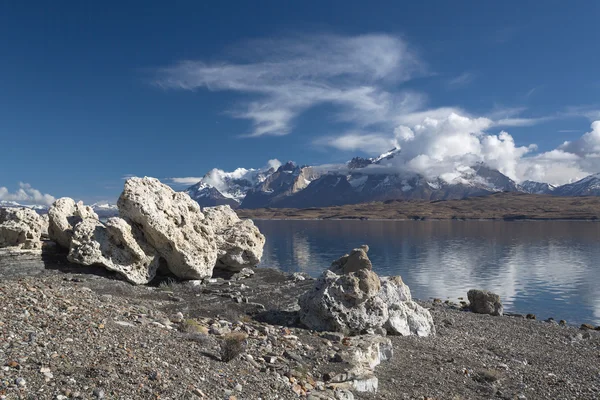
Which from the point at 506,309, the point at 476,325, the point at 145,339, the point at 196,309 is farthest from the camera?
the point at 506,309

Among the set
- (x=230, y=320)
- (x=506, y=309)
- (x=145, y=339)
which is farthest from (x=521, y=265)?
(x=145, y=339)

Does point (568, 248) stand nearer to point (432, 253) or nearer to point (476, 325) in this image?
point (432, 253)

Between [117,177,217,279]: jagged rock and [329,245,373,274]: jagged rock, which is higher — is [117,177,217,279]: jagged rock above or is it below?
above

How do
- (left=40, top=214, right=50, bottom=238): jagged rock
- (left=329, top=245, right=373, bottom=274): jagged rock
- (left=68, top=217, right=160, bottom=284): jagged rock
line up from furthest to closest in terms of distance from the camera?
(left=329, top=245, right=373, bottom=274): jagged rock, (left=40, top=214, right=50, bottom=238): jagged rock, (left=68, top=217, right=160, bottom=284): jagged rock

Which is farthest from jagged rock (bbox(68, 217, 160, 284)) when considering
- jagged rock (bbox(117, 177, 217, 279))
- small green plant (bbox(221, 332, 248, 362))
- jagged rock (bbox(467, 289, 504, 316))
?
jagged rock (bbox(467, 289, 504, 316))

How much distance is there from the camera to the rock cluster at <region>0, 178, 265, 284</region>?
74.9ft

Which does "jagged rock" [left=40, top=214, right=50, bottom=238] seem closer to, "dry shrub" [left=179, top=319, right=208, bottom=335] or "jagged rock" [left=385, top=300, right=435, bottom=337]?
"dry shrub" [left=179, top=319, right=208, bottom=335]

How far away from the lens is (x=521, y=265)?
67.9 m

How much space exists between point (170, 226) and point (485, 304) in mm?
24592

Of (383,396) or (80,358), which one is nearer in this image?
(80,358)

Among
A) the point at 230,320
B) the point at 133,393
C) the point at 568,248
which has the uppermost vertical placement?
the point at 133,393

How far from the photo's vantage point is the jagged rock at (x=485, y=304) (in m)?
33.8

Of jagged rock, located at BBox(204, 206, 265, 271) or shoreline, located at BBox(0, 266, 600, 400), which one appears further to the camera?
jagged rock, located at BBox(204, 206, 265, 271)

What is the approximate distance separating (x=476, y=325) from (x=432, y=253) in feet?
200
